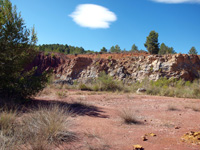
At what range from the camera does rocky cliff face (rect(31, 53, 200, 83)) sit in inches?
1030

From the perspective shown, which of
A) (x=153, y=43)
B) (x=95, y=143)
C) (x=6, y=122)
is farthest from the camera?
(x=153, y=43)

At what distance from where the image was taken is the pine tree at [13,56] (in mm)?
8524

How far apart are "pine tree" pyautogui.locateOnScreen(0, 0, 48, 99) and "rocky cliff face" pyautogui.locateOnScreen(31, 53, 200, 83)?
18288mm

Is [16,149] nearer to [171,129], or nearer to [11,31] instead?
[171,129]

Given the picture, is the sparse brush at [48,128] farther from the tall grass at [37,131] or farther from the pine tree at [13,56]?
the pine tree at [13,56]

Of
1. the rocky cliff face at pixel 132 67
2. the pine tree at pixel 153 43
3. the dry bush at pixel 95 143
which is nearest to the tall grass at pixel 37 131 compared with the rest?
the dry bush at pixel 95 143

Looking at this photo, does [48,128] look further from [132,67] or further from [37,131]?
[132,67]

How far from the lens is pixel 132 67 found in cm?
3042

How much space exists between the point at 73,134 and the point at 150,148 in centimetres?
182

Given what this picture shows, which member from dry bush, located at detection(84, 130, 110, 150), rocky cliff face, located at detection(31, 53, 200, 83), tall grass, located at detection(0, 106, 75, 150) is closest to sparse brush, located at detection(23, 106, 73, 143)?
tall grass, located at detection(0, 106, 75, 150)

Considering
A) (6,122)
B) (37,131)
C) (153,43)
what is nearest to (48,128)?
(37,131)

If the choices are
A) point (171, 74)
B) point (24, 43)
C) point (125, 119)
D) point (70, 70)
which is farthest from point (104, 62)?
point (125, 119)

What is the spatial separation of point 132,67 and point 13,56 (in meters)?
23.4

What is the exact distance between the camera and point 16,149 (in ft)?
11.0
